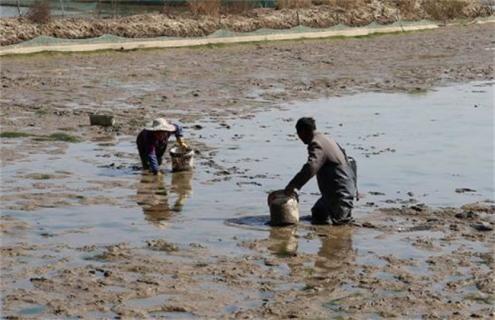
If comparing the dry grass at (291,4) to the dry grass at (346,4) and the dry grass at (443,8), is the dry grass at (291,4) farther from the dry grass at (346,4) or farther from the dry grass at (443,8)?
the dry grass at (443,8)

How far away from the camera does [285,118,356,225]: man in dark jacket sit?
10.9m

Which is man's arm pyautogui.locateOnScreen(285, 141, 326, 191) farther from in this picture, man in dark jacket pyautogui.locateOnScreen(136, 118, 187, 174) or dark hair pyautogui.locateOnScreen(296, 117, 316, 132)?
man in dark jacket pyautogui.locateOnScreen(136, 118, 187, 174)

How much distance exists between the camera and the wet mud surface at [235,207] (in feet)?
27.9

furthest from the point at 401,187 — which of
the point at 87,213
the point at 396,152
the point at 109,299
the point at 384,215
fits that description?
the point at 109,299

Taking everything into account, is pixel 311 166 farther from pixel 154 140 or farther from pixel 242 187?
pixel 154 140

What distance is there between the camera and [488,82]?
2681 cm

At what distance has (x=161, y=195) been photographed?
41.4ft

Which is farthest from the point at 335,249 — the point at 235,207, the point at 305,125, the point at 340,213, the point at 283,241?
the point at 235,207

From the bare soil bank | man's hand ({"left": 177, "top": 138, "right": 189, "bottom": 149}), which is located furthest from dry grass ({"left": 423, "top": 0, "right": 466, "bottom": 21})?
man's hand ({"left": 177, "top": 138, "right": 189, "bottom": 149})

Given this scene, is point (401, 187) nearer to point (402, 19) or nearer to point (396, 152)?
point (396, 152)

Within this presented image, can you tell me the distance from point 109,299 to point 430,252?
324 centimetres

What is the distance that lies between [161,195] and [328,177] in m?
2.37

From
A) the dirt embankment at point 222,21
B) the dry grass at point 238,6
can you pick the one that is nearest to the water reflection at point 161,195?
the dirt embankment at point 222,21

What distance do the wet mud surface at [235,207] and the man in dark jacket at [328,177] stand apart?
0.20 meters
